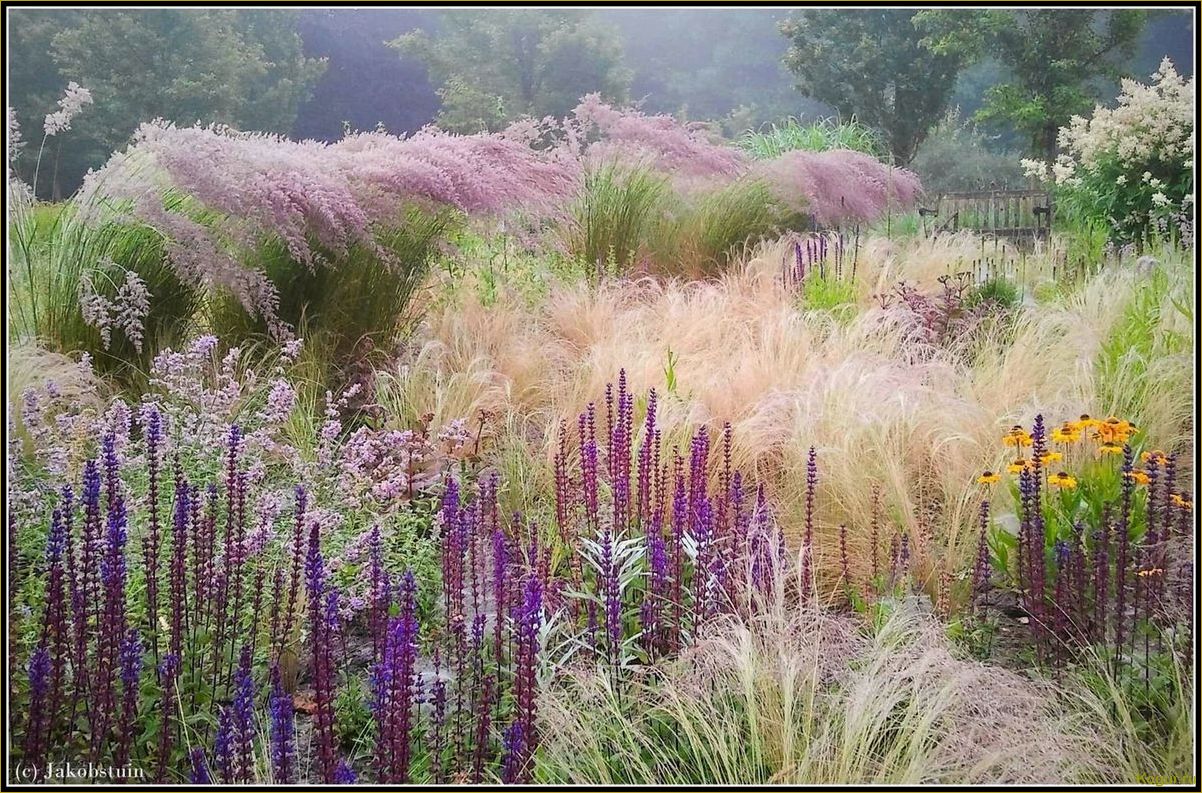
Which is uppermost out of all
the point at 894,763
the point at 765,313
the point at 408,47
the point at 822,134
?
the point at 408,47

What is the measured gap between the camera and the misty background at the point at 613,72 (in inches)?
403

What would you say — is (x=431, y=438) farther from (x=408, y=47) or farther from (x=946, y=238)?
(x=408, y=47)

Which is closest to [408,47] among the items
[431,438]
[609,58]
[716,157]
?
[609,58]

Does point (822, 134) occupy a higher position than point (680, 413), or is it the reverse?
point (822, 134)

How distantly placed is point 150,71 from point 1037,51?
10.0 metres

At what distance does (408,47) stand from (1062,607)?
512 inches

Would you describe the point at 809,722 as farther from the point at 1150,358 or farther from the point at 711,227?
the point at 711,227

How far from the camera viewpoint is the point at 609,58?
1457 centimetres

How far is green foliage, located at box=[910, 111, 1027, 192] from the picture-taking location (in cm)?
1528

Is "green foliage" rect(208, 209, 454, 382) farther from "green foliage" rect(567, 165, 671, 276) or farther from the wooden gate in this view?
the wooden gate

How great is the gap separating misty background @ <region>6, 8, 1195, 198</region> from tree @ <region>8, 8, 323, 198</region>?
4 centimetres

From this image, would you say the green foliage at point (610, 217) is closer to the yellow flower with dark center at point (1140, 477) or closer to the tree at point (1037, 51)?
the yellow flower with dark center at point (1140, 477)

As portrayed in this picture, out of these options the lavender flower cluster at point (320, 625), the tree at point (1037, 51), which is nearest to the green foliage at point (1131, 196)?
the lavender flower cluster at point (320, 625)

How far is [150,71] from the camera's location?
8.02 metres
